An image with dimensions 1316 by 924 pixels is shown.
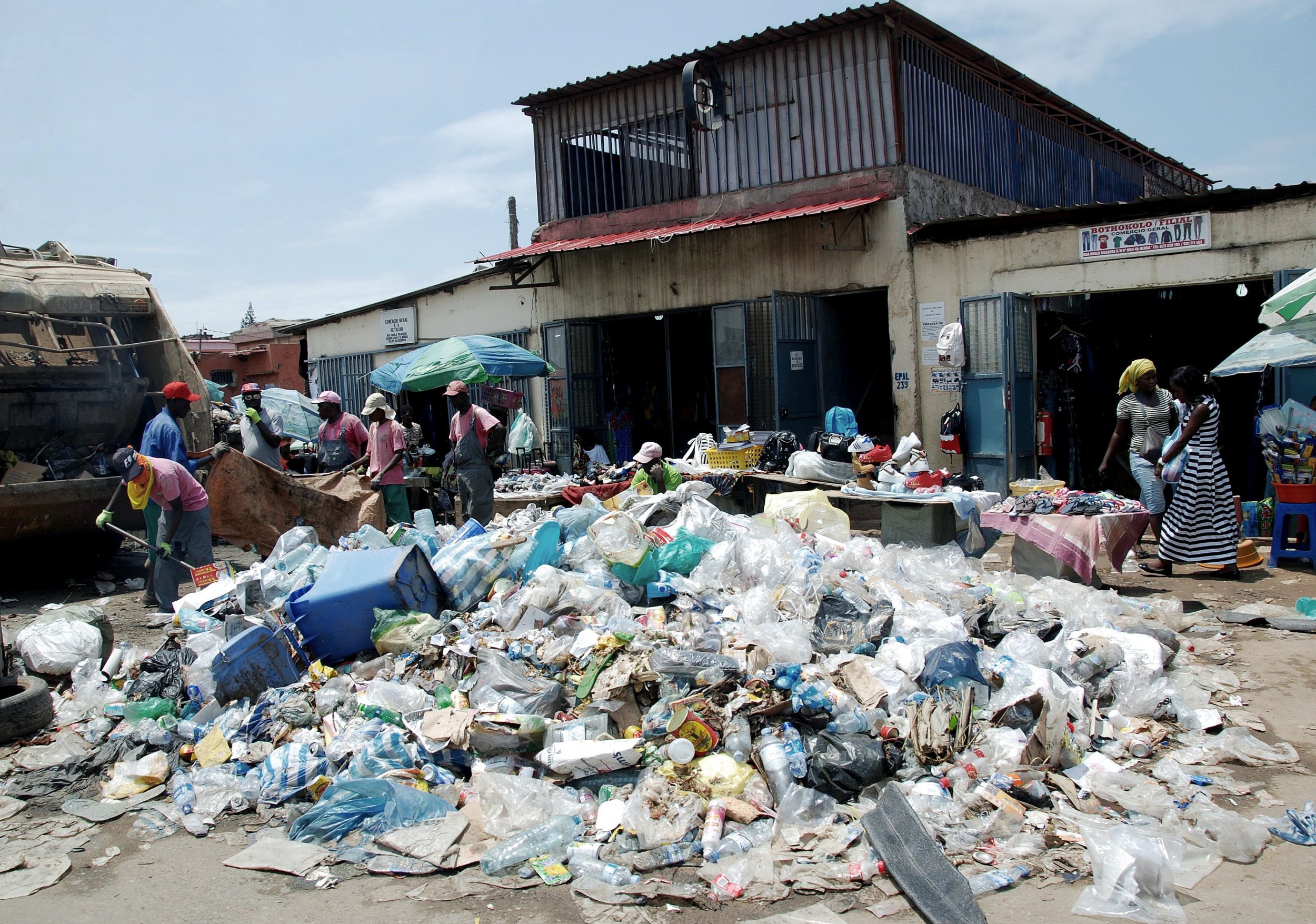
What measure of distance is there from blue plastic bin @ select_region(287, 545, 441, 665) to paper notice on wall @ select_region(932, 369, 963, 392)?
6397 millimetres

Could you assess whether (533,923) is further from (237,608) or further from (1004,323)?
(1004,323)

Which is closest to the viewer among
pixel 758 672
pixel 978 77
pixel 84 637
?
pixel 758 672

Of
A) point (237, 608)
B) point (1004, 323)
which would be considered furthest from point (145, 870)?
point (1004, 323)

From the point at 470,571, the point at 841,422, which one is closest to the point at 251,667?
the point at 470,571

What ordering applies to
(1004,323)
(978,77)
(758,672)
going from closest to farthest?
1. (758,672)
2. (1004,323)
3. (978,77)

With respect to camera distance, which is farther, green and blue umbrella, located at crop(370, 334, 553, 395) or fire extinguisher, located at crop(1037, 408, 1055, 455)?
green and blue umbrella, located at crop(370, 334, 553, 395)

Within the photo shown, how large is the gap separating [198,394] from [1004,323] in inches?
304

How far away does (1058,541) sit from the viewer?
6617mm

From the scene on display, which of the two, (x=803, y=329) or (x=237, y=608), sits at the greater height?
(x=803, y=329)

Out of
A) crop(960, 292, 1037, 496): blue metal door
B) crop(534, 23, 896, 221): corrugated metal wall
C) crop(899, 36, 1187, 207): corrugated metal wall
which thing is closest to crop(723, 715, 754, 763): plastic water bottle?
crop(960, 292, 1037, 496): blue metal door

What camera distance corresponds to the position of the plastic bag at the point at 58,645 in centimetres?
554

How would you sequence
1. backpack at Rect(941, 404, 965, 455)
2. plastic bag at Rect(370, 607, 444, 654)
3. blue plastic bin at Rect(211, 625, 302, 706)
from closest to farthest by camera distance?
blue plastic bin at Rect(211, 625, 302, 706) → plastic bag at Rect(370, 607, 444, 654) → backpack at Rect(941, 404, 965, 455)

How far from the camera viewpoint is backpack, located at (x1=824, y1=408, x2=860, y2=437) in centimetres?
935

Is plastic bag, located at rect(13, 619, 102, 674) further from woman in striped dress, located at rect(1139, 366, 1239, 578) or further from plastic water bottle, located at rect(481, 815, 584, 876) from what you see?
woman in striped dress, located at rect(1139, 366, 1239, 578)
